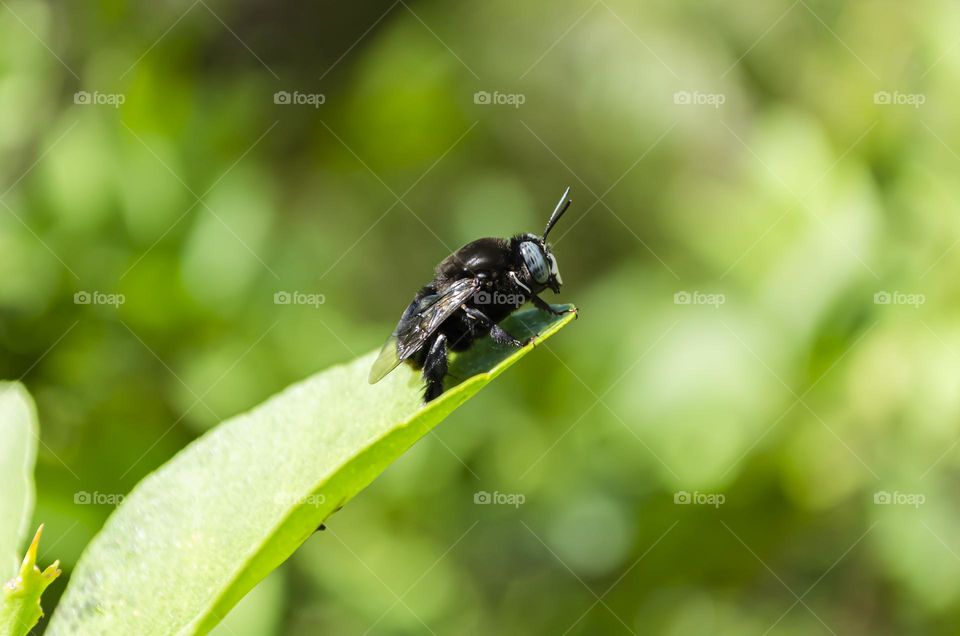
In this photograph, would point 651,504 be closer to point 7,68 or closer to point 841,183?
point 841,183

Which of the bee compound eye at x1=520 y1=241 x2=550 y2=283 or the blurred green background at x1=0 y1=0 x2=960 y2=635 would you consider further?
the blurred green background at x1=0 y1=0 x2=960 y2=635

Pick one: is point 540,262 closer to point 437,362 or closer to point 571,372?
point 437,362

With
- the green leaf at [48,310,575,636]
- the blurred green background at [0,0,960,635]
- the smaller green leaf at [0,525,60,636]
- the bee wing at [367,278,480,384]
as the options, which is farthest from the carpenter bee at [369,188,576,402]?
the smaller green leaf at [0,525,60,636]

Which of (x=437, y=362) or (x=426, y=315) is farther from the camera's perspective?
(x=426, y=315)

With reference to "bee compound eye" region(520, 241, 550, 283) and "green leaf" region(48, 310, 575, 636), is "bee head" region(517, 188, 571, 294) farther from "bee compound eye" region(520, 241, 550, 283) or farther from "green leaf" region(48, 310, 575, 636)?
"green leaf" region(48, 310, 575, 636)

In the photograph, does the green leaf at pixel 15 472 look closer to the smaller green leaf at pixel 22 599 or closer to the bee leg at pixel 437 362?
the smaller green leaf at pixel 22 599

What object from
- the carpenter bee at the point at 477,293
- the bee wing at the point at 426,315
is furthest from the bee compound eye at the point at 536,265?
the bee wing at the point at 426,315

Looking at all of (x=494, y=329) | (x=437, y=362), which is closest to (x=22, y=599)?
(x=437, y=362)
